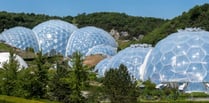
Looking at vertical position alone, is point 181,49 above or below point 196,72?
above

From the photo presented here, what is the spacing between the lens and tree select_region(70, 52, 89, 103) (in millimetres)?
28547

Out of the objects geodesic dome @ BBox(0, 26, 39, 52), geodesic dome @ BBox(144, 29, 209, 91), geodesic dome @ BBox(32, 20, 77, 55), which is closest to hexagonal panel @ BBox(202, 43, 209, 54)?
geodesic dome @ BBox(144, 29, 209, 91)

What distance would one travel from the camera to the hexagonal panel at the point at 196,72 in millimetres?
47875

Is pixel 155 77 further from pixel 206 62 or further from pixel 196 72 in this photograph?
pixel 206 62

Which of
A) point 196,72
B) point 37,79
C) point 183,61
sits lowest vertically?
point 37,79

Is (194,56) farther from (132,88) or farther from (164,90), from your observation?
(132,88)

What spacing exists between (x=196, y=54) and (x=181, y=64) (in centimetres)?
169

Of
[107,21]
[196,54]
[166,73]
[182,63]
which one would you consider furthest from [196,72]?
[107,21]

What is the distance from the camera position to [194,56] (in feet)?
163

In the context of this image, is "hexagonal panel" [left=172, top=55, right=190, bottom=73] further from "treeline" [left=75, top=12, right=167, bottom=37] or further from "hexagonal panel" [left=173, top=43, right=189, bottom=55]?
"treeline" [left=75, top=12, right=167, bottom=37]

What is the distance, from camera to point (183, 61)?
49.3m

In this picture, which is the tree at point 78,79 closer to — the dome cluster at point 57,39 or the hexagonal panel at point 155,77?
the hexagonal panel at point 155,77

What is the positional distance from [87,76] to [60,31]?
57.5 metres

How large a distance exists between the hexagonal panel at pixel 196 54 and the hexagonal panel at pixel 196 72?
630 millimetres
